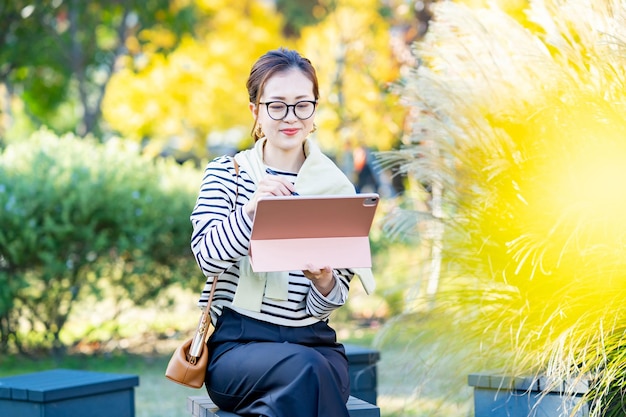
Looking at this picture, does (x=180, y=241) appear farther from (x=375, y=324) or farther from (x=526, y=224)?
(x=526, y=224)

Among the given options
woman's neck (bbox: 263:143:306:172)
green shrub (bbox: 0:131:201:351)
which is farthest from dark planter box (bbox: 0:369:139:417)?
green shrub (bbox: 0:131:201:351)

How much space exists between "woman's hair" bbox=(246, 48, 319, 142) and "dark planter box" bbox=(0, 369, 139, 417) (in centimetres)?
145

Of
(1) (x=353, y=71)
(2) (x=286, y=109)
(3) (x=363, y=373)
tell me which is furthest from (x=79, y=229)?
(1) (x=353, y=71)

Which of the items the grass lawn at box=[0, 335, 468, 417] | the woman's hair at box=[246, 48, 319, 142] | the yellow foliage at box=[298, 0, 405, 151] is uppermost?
the yellow foliage at box=[298, 0, 405, 151]

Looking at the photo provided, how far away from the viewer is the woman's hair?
2785mm

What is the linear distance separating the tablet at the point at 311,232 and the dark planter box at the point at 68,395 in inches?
55.4

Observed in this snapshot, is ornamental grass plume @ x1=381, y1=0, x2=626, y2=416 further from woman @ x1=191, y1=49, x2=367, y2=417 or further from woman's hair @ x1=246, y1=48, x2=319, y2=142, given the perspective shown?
woman's hair @ x1=246, y1=48, x2=319, y2=142

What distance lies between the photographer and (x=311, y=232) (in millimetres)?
2568

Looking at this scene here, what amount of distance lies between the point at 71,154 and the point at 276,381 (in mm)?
4561

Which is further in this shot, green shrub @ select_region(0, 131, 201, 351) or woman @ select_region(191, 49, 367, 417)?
green shrub @ select_region(0, 131, 201, 351)

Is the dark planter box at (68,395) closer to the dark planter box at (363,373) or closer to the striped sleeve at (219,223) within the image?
the dark planter box at (363,373)

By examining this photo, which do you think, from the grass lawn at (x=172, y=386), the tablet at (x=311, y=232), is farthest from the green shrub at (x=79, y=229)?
the tablet at (x=311, y=232)

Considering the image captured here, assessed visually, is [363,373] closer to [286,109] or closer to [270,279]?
[270,279]

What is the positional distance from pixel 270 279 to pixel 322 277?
18 centimetres
